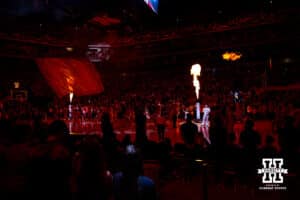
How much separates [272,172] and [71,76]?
52.9 ft

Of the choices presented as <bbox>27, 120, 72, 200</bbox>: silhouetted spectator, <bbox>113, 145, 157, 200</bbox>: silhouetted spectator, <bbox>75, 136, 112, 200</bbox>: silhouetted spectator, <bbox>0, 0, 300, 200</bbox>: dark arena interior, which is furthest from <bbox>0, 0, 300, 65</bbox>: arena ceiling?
<bbox>113, 145, 157, 200</bbox>: silhouetted spectator

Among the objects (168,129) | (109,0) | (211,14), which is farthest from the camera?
(211,14)

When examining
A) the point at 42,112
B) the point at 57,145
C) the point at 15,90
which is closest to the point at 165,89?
the point at 42,112

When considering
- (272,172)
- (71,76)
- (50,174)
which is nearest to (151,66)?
(71,76)

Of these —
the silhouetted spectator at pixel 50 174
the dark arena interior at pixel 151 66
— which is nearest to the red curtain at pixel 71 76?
the dark arena interior at pixel 151 66

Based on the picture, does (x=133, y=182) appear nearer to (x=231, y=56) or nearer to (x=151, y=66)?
(x=231, y=56)

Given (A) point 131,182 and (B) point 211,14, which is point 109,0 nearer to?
(B) point 211,14

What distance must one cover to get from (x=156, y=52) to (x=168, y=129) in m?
Result: 6.05

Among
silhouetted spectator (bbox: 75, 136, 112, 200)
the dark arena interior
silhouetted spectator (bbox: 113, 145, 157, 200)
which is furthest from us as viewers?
the dark arena interior

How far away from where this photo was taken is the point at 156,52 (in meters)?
19.1

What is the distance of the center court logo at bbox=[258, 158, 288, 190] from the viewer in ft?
15.6

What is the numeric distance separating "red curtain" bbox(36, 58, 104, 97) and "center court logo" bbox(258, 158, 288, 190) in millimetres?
15459

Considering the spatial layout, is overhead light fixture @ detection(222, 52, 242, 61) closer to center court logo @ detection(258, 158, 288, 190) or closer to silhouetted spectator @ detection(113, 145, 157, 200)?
center court logo @ detection(258, 158, 288, 190)

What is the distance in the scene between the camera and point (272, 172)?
4.84 m
